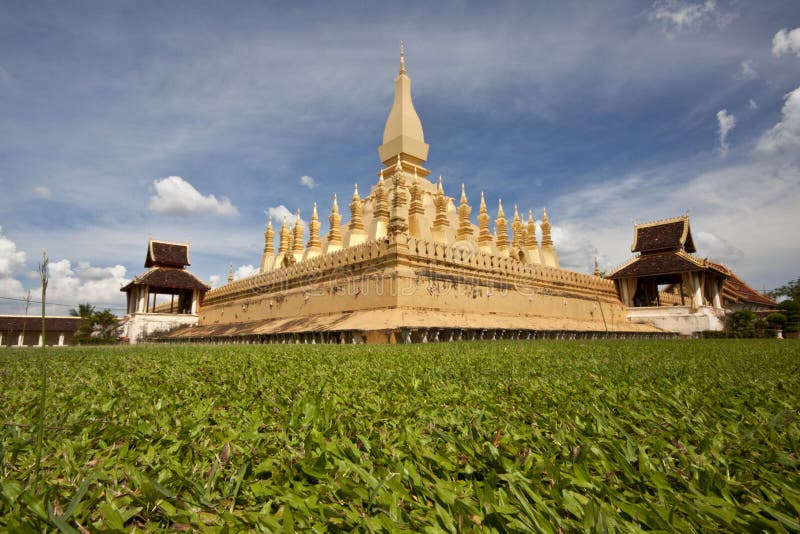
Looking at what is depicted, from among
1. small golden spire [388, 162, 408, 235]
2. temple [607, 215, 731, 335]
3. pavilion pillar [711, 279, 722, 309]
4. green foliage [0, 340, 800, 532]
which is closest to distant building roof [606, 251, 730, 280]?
temple [607, 215, 731, 335]

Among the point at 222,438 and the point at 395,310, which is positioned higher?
the point at 395,310

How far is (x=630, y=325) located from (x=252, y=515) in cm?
2501

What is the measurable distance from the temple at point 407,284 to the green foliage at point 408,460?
955 cm

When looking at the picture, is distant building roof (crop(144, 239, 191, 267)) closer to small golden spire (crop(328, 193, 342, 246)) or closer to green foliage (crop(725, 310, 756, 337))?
small golden spire (crop(328, 193, 342, 246))

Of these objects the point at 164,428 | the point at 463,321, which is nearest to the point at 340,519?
the point at 164,428

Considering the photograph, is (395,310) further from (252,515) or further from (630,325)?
(630,325)

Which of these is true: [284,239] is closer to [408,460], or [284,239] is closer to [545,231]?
[545,231]

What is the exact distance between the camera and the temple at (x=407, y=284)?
14.1m

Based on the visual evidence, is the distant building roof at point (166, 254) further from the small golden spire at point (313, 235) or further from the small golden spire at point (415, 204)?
the small golden spire at point (415, 204)

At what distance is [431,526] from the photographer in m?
1.13

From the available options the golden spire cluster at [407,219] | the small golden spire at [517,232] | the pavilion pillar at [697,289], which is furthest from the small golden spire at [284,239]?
the pavilion pillar at [697,289]

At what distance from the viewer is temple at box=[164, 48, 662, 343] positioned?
46.2 feet

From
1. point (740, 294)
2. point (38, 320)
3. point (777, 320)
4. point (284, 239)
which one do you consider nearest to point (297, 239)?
point (284, 239)

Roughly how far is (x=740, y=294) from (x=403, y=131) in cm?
3283
